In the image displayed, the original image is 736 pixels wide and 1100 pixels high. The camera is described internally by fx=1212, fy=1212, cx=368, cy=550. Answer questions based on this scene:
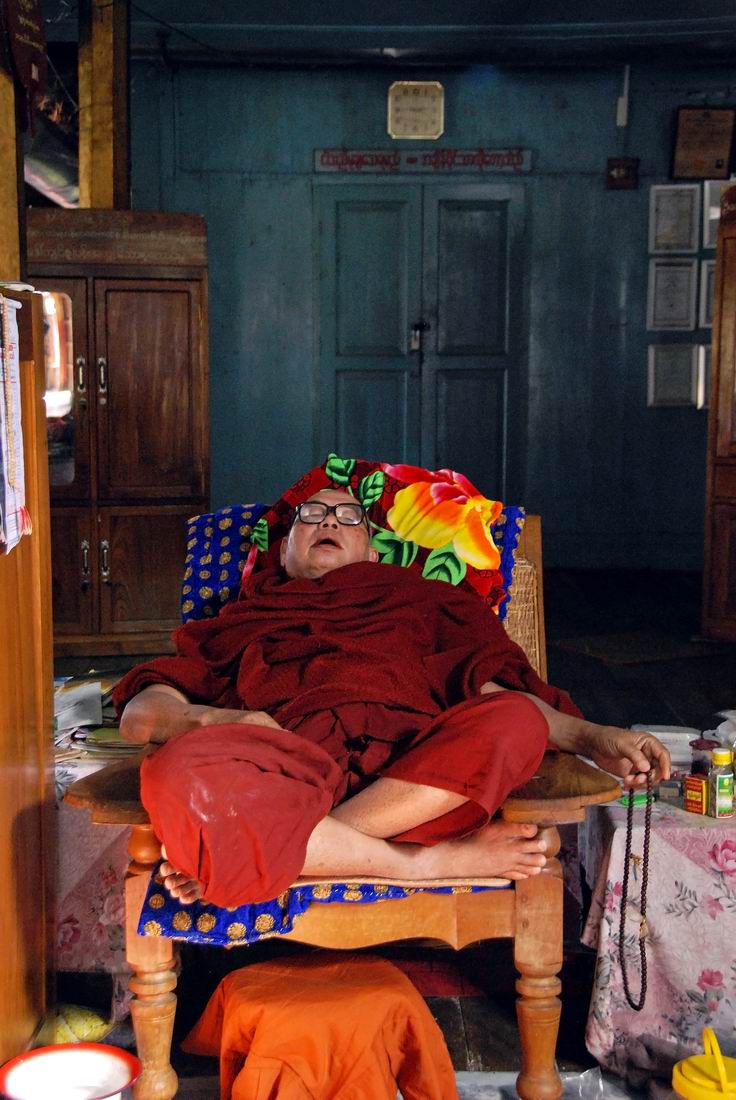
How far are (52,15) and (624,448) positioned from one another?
428 cm

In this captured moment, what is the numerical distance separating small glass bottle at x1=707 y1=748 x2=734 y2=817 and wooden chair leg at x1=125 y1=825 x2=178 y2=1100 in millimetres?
1038

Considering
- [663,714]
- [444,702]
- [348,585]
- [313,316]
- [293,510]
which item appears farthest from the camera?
[313,316]

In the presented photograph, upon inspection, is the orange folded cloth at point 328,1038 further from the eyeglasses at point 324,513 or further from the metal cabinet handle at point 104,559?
the metal cabinet handle at point 104,559

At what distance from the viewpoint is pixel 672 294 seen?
7648 mm

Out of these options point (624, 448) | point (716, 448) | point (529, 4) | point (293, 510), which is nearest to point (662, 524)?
point (624, 448)

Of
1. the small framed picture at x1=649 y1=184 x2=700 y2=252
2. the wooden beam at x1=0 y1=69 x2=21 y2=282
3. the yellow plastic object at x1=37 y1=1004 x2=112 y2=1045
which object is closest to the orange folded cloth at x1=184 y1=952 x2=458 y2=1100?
the yellow plastic object at x1=37 y1=1004 x2=112 y2=1045

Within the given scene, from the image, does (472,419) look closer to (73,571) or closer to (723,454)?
(723,454)

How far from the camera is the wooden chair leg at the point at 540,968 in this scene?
6.77 ft

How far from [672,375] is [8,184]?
214 inches

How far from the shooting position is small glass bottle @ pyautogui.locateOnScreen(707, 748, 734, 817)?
2295 mm

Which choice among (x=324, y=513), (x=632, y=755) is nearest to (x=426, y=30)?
(x=324, y=513)

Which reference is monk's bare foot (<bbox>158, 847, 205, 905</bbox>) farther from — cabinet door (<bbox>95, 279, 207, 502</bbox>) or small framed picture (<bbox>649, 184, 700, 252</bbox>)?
small framed picture (<bbox>649, 184, 700, 252</bbox>)

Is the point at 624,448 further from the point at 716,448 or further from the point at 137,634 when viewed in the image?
the point at 137,634

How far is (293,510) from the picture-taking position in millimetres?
2881
